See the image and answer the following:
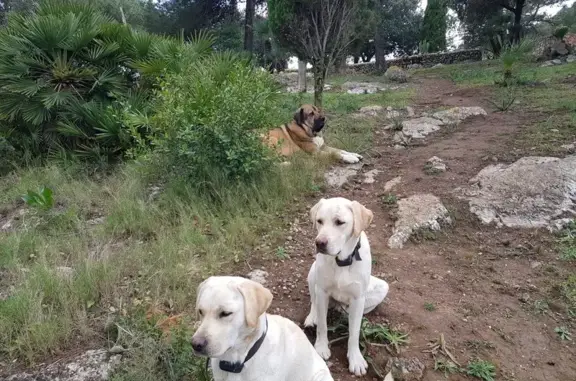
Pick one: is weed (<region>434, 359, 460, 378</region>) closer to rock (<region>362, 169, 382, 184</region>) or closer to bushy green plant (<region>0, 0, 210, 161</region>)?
rock (<region>362, 169, 382, 184</region>)

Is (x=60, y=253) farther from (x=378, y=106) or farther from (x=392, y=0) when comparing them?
(x=392, y=0)

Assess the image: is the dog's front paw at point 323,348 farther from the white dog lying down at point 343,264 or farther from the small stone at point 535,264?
the small stone at point 535,264

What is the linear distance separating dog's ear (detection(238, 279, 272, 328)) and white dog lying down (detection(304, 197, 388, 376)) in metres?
0.68

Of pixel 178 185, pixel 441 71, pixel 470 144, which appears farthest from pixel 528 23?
pixel 178 185

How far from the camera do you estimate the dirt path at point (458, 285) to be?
3277 millimetres

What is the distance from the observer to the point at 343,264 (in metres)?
2.98

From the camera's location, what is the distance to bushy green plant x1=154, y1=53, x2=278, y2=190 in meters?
5.30

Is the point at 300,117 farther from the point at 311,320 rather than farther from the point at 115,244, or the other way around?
the point at 311,320

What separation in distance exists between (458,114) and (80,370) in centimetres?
910

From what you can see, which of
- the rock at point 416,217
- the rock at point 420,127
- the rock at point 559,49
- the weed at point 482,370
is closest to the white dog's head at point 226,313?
the weed at point 482,370

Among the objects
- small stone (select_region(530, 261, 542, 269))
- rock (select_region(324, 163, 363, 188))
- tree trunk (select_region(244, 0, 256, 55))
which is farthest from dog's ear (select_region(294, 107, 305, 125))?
tree trunk (select_region(244, 0, 256, 55))

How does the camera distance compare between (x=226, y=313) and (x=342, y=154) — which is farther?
(x=342, y=154)

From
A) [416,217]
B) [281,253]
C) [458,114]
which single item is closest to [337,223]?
[281,253]

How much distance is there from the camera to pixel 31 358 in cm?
290
